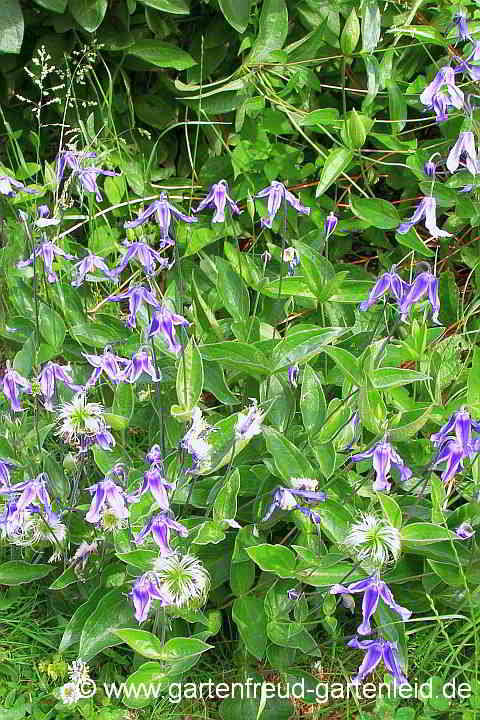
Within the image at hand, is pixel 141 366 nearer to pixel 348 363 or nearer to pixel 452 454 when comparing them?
pixel 348 363

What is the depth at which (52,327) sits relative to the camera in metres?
2.02

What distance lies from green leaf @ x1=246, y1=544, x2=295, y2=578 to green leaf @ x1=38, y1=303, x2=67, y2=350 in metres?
0.71

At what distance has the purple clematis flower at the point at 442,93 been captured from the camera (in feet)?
6.43

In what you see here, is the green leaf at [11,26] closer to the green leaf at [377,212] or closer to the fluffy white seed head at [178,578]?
the green leaf at [377,212]

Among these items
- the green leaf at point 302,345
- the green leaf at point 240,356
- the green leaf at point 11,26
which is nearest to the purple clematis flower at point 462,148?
the green leaf at point 302,345

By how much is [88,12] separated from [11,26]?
0.21 meters

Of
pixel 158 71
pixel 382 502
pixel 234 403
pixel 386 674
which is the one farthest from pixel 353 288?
pixel 158 71

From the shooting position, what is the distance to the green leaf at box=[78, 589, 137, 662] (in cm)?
166

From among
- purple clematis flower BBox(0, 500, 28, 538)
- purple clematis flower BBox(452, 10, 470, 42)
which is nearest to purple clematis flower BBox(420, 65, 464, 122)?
purple clematis flower BBox(452, 10, 470, 42)

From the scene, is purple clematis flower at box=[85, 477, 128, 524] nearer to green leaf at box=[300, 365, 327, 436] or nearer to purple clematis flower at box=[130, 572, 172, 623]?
purple clematis flower at box=[130, 572, 172, 623]

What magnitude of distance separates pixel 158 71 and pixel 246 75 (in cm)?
38

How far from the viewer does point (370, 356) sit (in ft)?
5.40

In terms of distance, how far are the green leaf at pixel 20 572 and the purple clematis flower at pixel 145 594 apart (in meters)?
0.42

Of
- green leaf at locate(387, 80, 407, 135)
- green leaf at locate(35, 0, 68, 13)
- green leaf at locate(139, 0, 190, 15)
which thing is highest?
green leaf at locate(35, 0, 68, 13)
